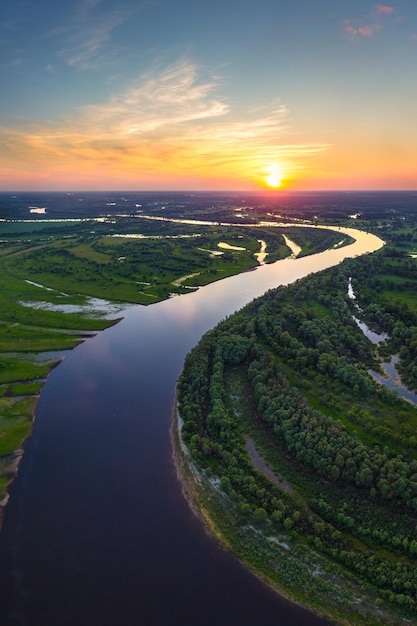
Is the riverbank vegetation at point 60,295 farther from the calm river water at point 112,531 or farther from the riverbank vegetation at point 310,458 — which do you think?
the riverbank vegetation at point 310,458

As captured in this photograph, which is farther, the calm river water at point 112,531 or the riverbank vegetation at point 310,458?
the riverbank vegetation at point 310,458

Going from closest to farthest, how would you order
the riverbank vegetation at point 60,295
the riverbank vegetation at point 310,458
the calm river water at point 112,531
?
1. the calm river water at point 112,531
2. the riverbank vegetation at point 310,458
3. the riverbank vegetation at point 60,295

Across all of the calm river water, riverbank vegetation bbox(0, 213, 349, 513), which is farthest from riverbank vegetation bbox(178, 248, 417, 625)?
riverbank vegetation bbox(0, 213, 349, 513)

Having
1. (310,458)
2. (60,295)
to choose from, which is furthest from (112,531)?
(60,295)

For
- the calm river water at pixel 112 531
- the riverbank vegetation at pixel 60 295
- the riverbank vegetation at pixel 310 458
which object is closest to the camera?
the calm river water at pixel 112 531

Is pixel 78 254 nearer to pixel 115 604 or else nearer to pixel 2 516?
pixel 2 516

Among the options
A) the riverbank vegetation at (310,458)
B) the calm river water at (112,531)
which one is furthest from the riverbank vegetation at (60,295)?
the riverbank vegetation at (310,458)
